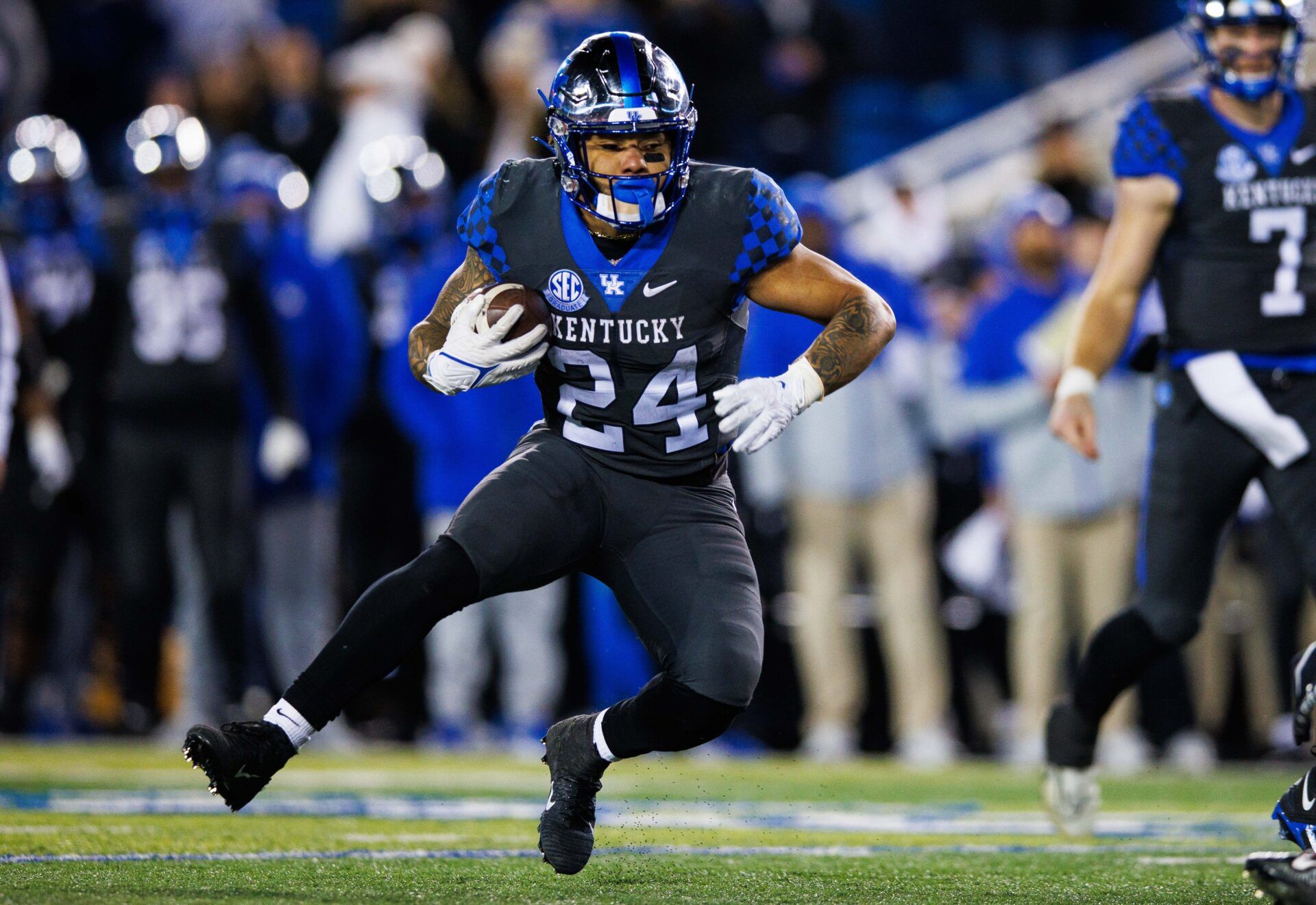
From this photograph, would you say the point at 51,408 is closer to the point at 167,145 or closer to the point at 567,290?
the point at 167,145

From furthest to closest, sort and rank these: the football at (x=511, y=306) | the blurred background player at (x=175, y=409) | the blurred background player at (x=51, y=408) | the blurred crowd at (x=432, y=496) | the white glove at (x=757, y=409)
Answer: the blurred background player at (x=51, y=408)
the blurred crowd at (x=432, y=496)
the blurred background player at (x=175, y=409)
the football at (x=511, y=306)
the white glove at (x=757, y=409)

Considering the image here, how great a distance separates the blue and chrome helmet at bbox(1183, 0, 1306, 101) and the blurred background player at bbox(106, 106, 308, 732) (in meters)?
4.14

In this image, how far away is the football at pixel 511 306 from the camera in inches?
147

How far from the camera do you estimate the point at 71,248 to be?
25.2 feet

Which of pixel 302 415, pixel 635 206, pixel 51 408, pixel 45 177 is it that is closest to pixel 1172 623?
pixel 635 206

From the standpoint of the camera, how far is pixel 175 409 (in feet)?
23.8

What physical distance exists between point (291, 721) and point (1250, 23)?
269 cm

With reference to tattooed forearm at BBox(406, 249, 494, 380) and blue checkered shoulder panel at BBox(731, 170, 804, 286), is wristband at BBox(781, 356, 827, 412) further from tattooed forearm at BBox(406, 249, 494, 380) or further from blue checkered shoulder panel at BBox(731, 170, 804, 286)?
tattooed forearm at BBox(406, 249, 494, 380)

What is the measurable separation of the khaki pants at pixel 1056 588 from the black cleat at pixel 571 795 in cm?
371

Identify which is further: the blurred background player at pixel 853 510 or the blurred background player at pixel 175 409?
the blurred background player at pixel 853 510

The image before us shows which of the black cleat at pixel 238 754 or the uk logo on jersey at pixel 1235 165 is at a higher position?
the uk logo on jersey at pixel 1235 165

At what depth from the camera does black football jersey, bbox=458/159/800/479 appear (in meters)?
3.87

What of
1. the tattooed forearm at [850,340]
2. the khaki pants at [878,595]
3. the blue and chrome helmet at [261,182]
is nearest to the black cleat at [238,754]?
the tattooed forearm at [850,340]

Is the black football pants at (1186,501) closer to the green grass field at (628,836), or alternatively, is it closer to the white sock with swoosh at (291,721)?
the green grass field at (628,836)
